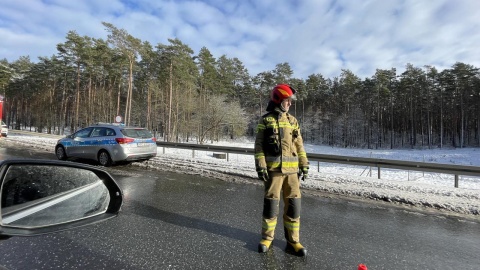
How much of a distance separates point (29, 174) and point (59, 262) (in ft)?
6.41

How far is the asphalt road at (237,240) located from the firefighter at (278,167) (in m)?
0.29

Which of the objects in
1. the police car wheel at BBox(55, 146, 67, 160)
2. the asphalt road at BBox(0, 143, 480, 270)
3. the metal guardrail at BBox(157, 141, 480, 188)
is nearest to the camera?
the asphalt road at BBox(0, 143, 480, 270)

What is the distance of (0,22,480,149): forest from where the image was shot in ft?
133

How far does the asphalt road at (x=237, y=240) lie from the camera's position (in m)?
3.22

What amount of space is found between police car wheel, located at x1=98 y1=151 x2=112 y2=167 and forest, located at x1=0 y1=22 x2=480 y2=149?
966 inches

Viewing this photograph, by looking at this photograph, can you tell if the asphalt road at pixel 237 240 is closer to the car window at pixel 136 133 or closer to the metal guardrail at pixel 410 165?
the metal guardrail at pixel 410 165

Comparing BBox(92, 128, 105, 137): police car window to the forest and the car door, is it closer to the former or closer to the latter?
the car door

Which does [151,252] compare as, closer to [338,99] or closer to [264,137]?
[264,137]

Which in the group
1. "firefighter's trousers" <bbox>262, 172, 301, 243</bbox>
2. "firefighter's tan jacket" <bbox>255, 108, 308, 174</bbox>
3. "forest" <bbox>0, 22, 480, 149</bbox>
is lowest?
"firefighter's trousers" <bbox>262, 172, 301, 243</bbox>

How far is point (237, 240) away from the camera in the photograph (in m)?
3.90

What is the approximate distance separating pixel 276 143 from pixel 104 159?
9.01 metres

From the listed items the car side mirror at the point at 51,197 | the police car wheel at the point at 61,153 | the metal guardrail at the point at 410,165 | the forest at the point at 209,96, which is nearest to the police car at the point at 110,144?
Answer: the police car wheel at the point at 61,153

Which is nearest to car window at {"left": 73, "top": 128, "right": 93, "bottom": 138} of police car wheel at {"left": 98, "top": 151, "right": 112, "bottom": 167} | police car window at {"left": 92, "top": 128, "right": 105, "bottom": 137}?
police car window at {"left": 92, "top": 128, "right": 105, "bottom": 137}

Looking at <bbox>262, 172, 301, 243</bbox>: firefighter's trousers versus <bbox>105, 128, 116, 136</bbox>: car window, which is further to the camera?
<bbox>105, 128, 116, 136</bbox>: car window
